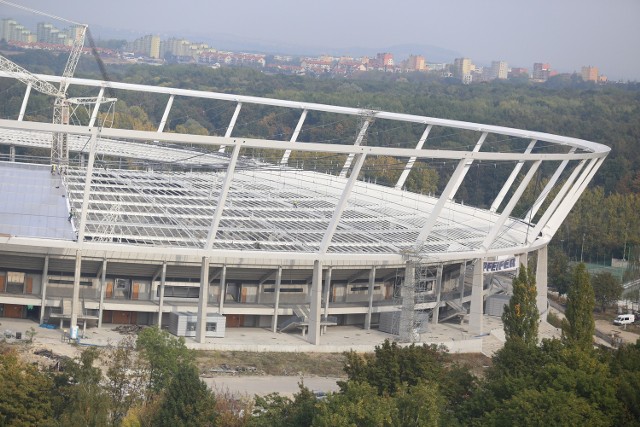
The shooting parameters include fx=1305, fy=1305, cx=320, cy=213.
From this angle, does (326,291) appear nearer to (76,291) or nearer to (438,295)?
(438,295)

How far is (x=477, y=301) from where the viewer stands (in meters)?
43.0

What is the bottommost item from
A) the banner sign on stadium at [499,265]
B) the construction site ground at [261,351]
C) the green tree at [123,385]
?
the construction site ground at [261,351]

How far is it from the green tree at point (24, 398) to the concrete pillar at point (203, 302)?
9961mm

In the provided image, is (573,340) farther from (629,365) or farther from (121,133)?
(121,133)

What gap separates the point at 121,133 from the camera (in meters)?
35.4

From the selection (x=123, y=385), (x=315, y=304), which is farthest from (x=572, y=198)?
(x=123, y=385)

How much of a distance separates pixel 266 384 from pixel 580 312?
31.6 feet

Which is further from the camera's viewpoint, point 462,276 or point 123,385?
point 462,276

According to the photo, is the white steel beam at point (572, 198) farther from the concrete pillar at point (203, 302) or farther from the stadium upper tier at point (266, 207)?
the concrete pillar at point (203, 302)

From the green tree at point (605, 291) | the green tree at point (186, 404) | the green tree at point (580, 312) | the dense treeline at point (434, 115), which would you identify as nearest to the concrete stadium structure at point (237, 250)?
the green tree at point (580, 312)

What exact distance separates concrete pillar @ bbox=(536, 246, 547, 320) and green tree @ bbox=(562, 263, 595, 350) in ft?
31.2

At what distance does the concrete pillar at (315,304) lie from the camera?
129 feet

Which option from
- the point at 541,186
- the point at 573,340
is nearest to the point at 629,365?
the point at 573,340

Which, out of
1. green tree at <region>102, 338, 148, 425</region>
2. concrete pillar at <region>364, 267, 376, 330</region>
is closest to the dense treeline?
concrete pillar at <region>364, 267, 376, 330</region>
